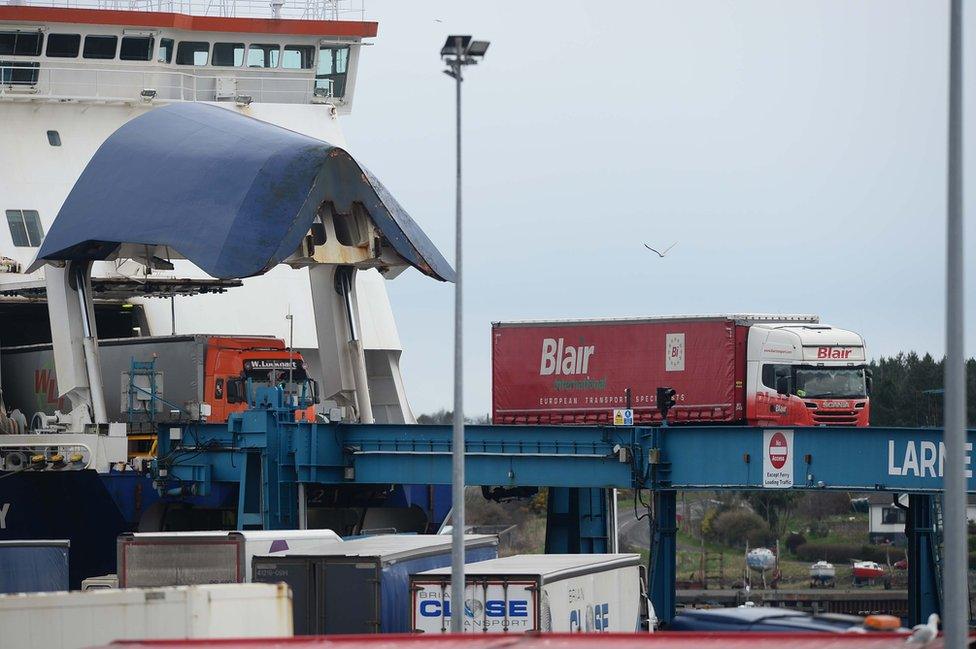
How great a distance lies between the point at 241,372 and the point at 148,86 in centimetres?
1130

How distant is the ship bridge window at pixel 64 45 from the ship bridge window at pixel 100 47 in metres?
0.25

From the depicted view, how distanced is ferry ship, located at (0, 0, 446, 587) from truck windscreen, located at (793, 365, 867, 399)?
10.1m

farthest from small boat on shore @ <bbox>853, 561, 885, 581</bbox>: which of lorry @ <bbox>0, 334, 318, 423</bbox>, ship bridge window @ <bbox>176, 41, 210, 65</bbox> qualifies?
ship bridge window @ <bbox>176, 41, 210, 65</bbox>

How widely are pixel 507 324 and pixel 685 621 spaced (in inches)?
1085

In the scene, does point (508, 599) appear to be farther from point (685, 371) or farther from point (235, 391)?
point (685, 371)

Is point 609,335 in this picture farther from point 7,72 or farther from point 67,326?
point 7,72

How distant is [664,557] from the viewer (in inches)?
1219

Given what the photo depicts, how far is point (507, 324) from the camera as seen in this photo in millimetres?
45125

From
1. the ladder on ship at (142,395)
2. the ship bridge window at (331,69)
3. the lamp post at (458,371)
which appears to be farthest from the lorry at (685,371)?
the lamp post at (458,371)

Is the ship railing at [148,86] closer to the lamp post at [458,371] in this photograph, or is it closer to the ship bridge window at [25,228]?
the ship bridge window at [25,228]

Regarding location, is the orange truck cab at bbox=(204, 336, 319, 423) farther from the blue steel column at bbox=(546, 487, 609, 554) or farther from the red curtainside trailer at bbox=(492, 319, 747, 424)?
the red curtainside trailer at bbox=(492, 319, 747, 424)

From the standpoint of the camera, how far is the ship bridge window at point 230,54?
45250 millimetres

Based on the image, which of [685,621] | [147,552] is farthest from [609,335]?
[685,621]

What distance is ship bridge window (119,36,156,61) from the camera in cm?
4425
